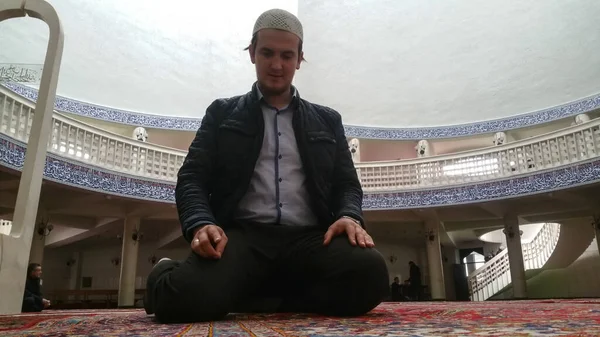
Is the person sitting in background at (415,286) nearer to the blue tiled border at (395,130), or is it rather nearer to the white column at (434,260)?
the white column at (434,260)

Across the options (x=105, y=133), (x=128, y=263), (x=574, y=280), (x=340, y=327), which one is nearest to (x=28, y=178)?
(x=340, y=327)

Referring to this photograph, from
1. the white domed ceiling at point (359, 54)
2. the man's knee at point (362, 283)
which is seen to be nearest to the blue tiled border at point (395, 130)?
the white domed ceiling at point (359, 54)

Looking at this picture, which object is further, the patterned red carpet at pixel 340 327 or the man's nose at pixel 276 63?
the man's nose at pixel 276 63

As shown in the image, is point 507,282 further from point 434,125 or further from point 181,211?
point 181,211

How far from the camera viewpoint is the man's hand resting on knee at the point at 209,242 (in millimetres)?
1422

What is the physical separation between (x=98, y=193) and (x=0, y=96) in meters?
1.89

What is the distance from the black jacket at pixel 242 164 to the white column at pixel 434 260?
24.2ft

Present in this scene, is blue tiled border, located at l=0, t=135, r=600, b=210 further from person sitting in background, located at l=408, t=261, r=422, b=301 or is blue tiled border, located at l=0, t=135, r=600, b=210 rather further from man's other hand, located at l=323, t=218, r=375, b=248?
man's other hand, located at l=323, t=218, r=375, b=248

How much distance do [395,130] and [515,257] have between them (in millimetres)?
3894

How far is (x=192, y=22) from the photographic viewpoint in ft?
37.4

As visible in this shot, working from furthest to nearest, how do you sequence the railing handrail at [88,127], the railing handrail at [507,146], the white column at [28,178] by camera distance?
the railing handrail at [507,146] → the railing handrail at [88,127] → the white column at [28,178]

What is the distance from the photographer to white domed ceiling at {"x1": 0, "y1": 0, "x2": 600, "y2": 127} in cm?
968

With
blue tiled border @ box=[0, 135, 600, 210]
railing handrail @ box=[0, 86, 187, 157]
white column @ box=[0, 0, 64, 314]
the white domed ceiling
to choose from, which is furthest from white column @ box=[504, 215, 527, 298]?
white column @ box=[0, 0, 64, 314]

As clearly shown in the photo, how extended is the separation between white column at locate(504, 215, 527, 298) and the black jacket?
7288 mm
